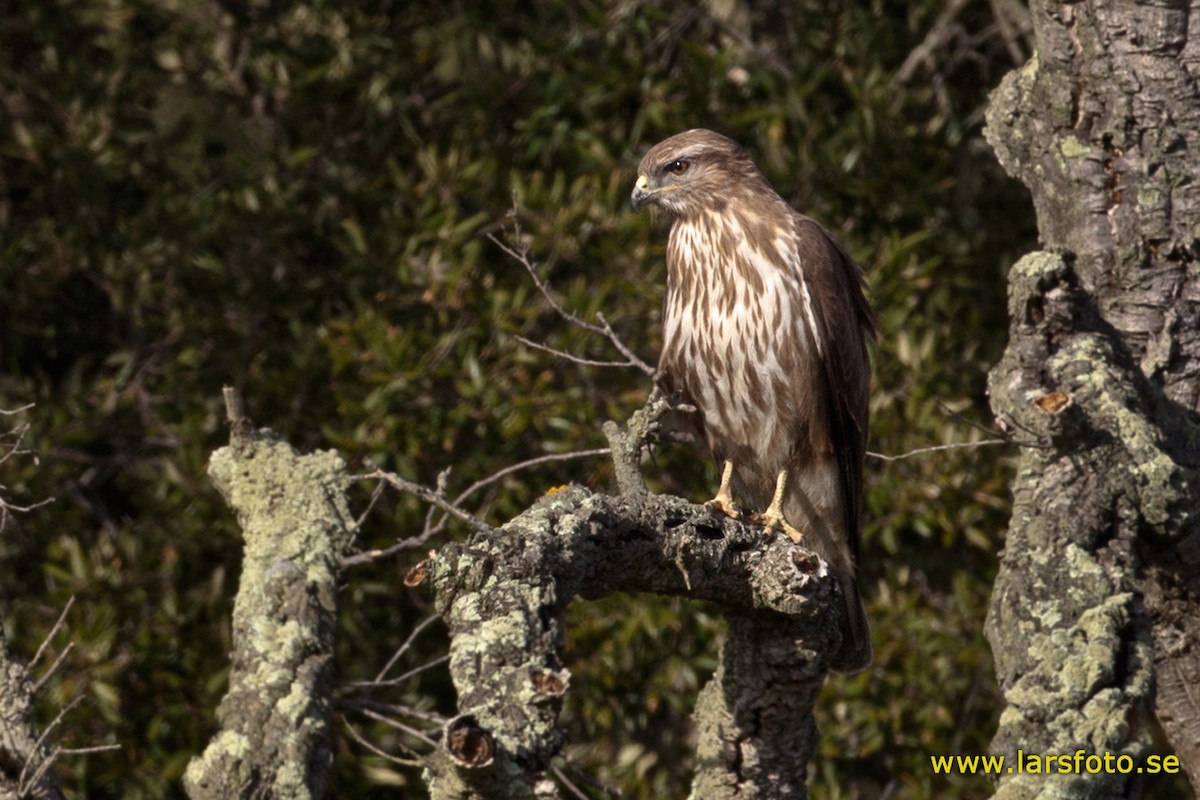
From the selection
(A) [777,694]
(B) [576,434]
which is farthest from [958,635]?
(A) [777,694]

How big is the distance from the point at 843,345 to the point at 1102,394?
1.23m

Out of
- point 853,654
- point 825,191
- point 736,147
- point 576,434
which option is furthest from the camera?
point 825,191

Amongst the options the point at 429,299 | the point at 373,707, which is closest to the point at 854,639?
the point at 373,707

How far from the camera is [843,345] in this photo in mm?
4641

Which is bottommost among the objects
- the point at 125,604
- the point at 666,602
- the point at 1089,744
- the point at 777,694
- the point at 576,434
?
the point at 125,604

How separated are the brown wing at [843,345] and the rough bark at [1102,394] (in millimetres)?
691

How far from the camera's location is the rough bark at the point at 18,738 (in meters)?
3.21

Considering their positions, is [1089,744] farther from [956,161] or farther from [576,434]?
[956,161]

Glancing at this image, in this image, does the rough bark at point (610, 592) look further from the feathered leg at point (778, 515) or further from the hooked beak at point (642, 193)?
the hooked beak at point (642, 193)

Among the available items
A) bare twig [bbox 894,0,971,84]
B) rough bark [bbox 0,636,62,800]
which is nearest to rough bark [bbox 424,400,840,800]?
rough bark [bbox 0,636,62,800]

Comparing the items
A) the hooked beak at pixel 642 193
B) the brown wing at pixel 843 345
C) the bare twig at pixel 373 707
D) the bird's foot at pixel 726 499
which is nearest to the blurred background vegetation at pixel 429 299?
the hooked beak at pixel 642 193

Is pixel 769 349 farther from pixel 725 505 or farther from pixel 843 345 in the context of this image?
pixel 725 505

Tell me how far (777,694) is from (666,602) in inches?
78.3

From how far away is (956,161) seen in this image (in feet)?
20.8
